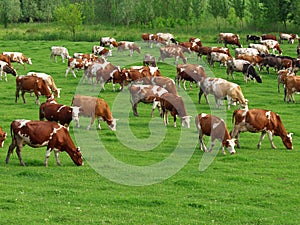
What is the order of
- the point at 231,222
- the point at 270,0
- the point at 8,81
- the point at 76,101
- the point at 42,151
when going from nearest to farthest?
the point at 231,222
the point at 42,151
the point at 76,101
the point at 8,81
the point at 270,0

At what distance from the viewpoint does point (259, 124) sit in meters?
22.3

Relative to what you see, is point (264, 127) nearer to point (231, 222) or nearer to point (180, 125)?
point (180, 125)

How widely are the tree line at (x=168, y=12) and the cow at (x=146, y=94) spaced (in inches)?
1740

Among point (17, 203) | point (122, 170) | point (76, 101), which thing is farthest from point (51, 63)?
point (17, 203)

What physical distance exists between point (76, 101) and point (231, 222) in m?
12.4

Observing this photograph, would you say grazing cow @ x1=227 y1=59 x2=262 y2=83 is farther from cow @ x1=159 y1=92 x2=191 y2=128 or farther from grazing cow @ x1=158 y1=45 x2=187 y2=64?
cow @ x1=159 y1=92 x2=191 y2=128

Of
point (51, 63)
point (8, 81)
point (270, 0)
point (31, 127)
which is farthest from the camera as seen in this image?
point (270, 0)

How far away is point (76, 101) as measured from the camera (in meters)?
25.0

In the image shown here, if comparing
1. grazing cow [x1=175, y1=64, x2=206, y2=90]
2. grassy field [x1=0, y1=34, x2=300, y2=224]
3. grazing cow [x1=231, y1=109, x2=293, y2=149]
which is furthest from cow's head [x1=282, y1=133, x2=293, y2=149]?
grazing cow [x1=175, y1=64, x2=206, y2=90]

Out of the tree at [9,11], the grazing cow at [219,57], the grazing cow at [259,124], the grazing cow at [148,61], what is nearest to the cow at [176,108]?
the grazing cow at [259,124]

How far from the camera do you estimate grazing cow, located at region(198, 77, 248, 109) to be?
3008 centimetres

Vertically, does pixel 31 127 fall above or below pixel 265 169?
above

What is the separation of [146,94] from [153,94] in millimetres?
419

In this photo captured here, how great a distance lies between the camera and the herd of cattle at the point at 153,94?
1888 cm
